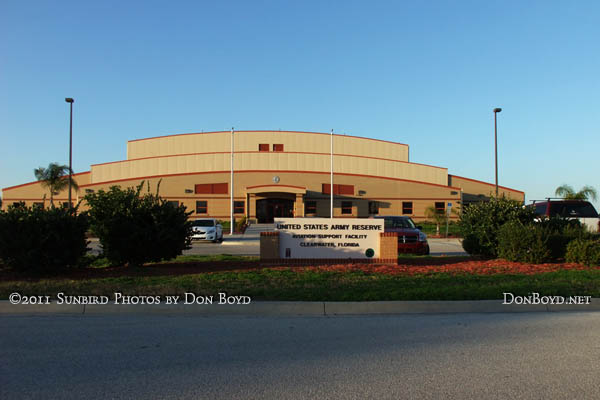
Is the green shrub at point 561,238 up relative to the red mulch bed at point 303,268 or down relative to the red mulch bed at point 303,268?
up

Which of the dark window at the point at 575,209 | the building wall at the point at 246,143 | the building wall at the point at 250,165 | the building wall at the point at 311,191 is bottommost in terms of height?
the dark window at the point at 575,209

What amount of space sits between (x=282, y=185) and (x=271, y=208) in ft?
14.5

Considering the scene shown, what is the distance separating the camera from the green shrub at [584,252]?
527 inches

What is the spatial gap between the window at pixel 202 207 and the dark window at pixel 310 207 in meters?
10.1

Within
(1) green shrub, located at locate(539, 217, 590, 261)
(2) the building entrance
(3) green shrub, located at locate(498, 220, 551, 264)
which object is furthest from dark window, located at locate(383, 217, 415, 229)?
(2) the building entrance

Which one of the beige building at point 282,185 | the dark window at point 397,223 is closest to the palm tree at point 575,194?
the beige building at point 282,185

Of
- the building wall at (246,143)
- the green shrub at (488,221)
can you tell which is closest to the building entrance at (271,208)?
the building wall at (246,143)

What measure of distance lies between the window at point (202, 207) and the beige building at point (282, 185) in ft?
0.33

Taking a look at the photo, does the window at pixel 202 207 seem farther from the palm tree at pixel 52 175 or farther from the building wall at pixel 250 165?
the palm tree at pixel 52 175

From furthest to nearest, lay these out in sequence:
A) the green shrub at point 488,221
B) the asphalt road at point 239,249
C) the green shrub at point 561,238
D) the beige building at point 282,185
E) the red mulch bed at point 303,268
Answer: the beige building at point 282,185 → the asphalt road at point 239,249 → the green shrub at point 488,221 → the green shrub at point 561,238 → the red mulch bed at point 303,268

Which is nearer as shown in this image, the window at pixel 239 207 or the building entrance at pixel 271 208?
the window at pixel 239 207

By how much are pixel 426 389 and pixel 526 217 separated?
12753 millimetres

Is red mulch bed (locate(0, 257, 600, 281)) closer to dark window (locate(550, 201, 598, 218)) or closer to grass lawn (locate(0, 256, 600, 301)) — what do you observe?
grass lawn (locate(0, 256, 600, 301))

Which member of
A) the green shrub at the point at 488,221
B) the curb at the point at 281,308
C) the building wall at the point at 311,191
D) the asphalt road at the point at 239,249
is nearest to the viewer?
the curb at the point at 281,308
